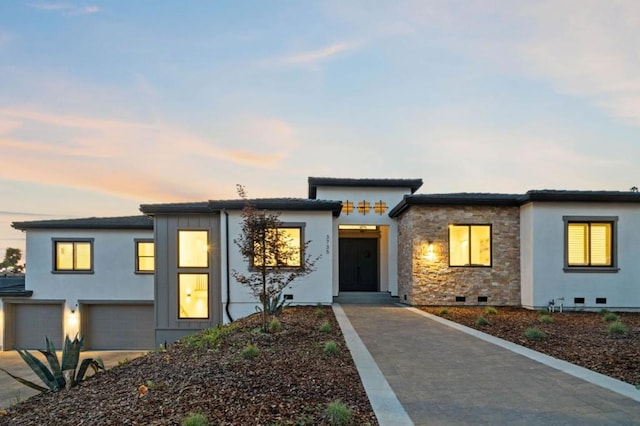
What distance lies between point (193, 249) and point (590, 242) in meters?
13.6

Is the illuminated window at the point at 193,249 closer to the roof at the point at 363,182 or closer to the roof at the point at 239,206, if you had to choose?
the roof at the point at 239,206

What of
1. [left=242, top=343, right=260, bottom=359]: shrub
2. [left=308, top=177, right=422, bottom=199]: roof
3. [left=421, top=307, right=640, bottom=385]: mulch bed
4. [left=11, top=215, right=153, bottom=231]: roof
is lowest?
[left=421, top=307, right=640, bottom=385]: mulch bed

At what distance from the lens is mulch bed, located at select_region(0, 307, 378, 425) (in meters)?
3.76

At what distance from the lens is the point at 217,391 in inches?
171

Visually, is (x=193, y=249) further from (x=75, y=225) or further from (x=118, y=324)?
(x=75, y=225)

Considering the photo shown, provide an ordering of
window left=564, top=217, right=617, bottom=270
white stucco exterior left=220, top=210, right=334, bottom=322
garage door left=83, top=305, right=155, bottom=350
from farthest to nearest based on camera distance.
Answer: garage door left=83, top=305, right=155, bottom=350, white stucco exterior left=220, top=210, right=334, bottom=322, window left=564, top=217, right=617, bottom=270

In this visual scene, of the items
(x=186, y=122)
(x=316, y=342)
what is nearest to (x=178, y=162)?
(x=186, y=122)

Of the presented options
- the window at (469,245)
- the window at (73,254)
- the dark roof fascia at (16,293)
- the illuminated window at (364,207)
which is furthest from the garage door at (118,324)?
the window at (469,245)

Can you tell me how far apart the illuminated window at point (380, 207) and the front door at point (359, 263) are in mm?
1462

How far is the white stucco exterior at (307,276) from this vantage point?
13.1m

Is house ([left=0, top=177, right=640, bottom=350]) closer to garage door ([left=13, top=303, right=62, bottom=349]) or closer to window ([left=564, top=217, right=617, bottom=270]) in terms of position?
window ([left=564, top=217, right=617, bottom=270])

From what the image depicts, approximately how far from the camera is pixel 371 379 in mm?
4930

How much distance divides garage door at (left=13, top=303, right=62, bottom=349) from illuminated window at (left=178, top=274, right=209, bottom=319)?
6775 mm

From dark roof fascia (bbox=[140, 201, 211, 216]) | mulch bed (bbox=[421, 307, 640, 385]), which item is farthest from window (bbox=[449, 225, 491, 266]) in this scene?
dark roof fascia (bbox=[140, 201, 211, 216])
